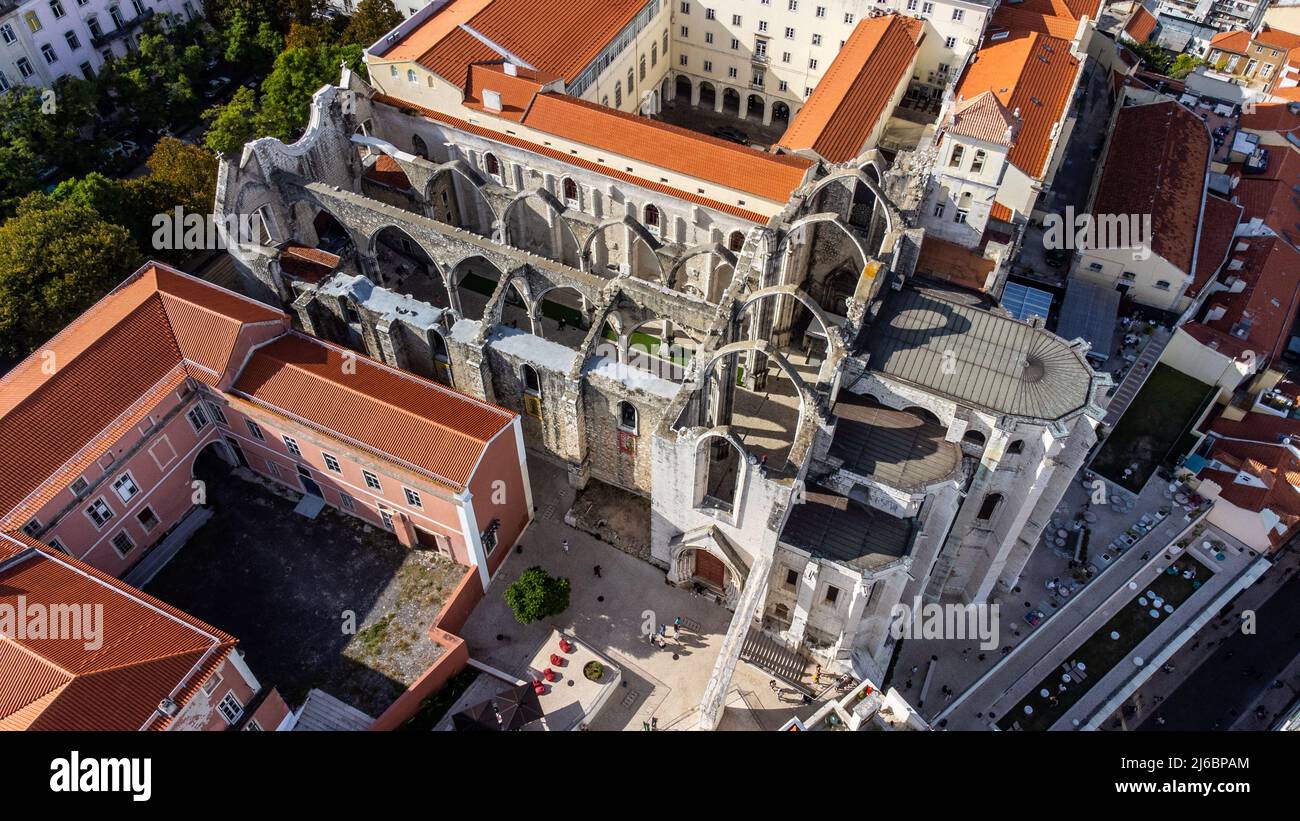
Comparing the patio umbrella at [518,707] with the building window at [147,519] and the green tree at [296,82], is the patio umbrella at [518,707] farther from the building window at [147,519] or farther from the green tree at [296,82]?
the green tree at [296,82]

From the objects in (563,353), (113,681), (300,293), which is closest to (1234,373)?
(563,353)

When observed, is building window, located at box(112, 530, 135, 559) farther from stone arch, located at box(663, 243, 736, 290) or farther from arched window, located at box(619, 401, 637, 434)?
stone arch, located at box(663, 243, 736, 290)

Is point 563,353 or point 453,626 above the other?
point 563,353

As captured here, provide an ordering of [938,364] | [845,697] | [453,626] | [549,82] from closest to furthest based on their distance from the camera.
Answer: [845,697], [938,364], [453,626], [549,82]

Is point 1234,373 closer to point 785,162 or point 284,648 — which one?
point 785,162

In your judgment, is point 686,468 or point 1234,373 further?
point 1234,373

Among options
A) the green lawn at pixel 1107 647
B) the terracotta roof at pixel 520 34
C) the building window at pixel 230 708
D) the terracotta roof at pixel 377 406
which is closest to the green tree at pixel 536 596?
the terracotta roof at pixel 377 406

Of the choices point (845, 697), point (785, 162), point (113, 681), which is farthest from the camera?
point (785, 162)
